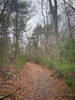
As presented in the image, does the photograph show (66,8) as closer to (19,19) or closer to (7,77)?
(19,19)

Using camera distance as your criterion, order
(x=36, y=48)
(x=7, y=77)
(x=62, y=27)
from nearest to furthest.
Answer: (x=7, y=77) → (x=62, y=27) → (x=36, y=48)

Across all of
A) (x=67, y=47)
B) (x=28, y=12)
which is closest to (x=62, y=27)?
(x=28, y=12)

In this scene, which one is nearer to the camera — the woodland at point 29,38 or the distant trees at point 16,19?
the woodland at point 29,38

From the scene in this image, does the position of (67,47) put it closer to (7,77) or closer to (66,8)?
(7,77)

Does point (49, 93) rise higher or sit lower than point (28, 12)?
lower

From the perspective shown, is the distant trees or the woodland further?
the distant trees

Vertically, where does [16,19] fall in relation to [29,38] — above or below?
above

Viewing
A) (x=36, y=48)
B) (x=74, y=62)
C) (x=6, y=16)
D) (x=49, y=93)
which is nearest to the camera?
(x=74, y=62)

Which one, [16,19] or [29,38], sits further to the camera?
[29,38]

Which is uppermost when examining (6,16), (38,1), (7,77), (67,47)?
(38,1)

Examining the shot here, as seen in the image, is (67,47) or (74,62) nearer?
(74,62)

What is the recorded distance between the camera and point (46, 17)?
14672 millimetres

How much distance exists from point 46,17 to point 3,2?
818 cm

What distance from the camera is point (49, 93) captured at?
4.88m
